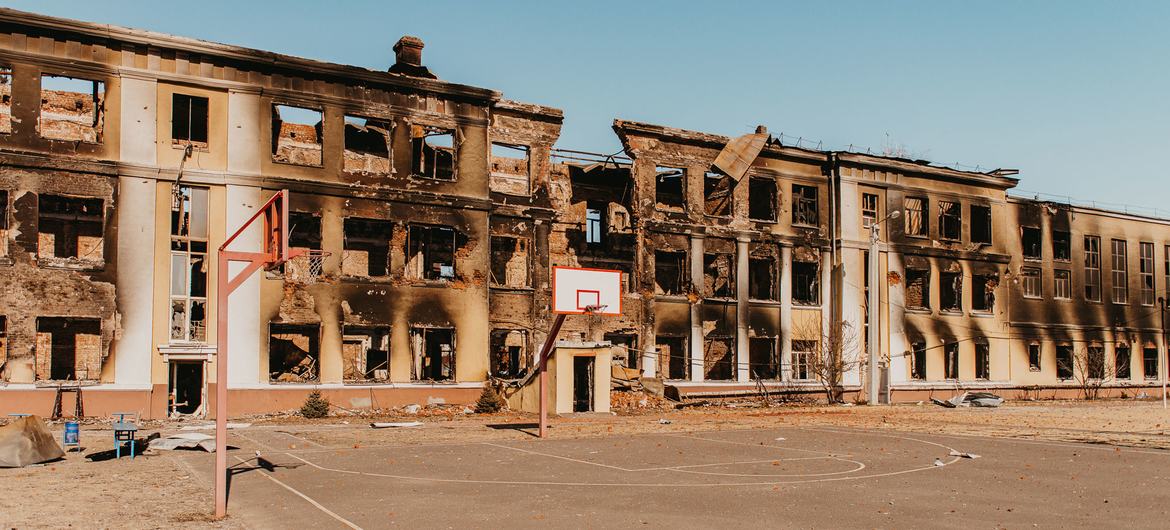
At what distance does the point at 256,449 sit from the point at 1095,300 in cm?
4721

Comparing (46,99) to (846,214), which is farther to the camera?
(846,214)

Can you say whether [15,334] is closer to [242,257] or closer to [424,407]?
[424,407]

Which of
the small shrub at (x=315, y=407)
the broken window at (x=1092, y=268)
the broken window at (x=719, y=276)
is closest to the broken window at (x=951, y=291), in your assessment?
the broken window at (x=1092, y=268)

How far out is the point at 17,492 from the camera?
1680 centimetres

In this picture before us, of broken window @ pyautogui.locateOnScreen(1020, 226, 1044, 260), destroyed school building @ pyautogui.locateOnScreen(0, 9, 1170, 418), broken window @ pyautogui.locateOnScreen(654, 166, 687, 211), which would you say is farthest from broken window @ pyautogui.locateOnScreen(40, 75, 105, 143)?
broken window @ pyautogui.locateOnScreen(1020, 226, 1044, 260)

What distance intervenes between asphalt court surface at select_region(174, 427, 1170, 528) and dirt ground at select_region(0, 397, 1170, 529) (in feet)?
2.47

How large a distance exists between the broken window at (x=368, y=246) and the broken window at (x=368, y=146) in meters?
1.95

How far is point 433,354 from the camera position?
130ft

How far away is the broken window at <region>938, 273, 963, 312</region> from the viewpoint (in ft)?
170

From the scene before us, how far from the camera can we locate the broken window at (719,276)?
152 ft

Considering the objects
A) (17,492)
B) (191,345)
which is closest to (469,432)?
(191,345)

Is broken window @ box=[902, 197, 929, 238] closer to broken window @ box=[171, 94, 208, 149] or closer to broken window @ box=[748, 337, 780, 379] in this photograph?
broken window @ box=[748, 337, 780, 379]

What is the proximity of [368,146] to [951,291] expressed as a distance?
95.0ft

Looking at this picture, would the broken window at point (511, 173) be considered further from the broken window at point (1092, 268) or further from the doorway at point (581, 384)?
the broken window at point (1092, 268)
